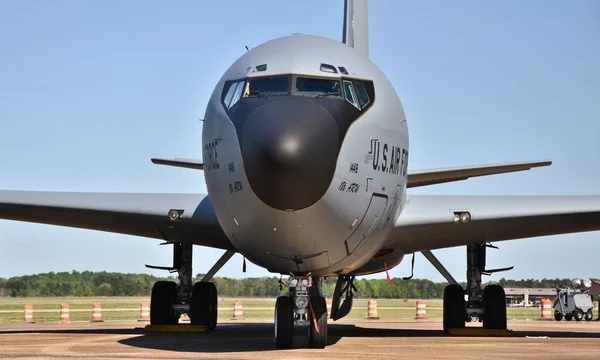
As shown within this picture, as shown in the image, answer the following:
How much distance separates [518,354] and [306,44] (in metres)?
5.81

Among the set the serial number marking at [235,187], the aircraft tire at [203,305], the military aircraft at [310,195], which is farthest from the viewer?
the aircraft tire at [203,305]

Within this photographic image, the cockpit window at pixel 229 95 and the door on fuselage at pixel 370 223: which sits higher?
the cockpit window at pixel 229 95

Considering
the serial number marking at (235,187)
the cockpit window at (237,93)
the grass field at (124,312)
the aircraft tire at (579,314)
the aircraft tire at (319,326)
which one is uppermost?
the cockpit window at (237,93)

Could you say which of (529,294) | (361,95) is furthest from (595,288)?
(361,95)

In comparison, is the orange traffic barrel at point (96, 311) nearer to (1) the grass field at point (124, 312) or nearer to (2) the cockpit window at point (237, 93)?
(1) the grass field at point (124, 312)

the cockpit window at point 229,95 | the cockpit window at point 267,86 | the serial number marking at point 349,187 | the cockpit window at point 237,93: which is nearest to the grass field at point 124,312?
the cockpit window at point 229,95

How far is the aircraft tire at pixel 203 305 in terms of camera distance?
22750 millimetres

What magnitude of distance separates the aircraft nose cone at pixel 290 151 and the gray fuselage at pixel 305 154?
2 centimetres

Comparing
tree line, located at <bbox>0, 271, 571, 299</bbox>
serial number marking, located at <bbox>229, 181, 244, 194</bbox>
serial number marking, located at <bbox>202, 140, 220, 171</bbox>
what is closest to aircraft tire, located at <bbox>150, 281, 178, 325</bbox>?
serial number marking, located at <bbox>202, 140, 220, 171</bbox>

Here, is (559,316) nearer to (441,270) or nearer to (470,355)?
(441,270)

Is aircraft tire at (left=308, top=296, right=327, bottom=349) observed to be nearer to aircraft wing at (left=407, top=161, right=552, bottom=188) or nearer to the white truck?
aircraft wing at (left=407, top=161, right=552, bottom=188)

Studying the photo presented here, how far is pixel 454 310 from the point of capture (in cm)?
2233

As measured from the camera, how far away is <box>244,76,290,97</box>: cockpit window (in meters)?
14.9

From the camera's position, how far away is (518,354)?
1501 cm
